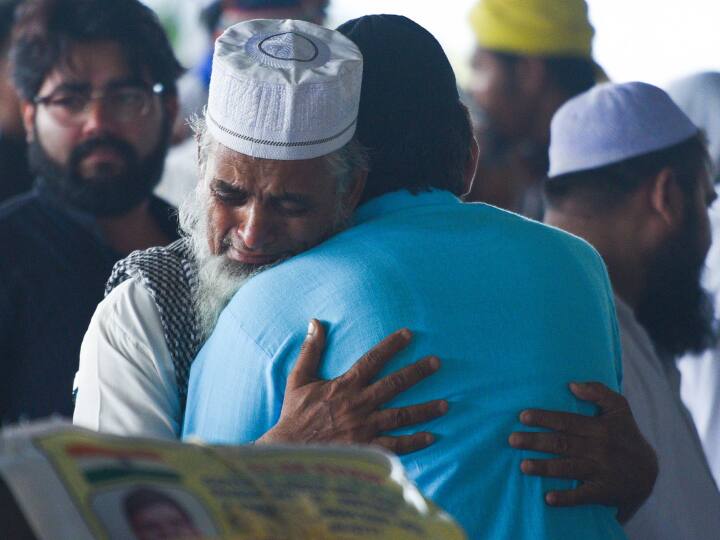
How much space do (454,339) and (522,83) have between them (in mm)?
3490

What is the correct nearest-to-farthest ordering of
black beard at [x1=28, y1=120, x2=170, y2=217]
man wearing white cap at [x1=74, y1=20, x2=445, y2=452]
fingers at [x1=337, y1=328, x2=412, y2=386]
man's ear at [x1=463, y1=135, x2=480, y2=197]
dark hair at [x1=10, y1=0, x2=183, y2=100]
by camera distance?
fingers at [x1=337, y1=328, x2=412, y2=386]
man wearing white cap at [x1=74, y1=20, x2=445, y2=452]
man's ear at [x1=463, y1=135, x2=480, y2=197]
dark hair at [x1=10, y1=0, x2=183, y2=100]
black beard at [x1=28, y1=120, x2=170, y2=217]

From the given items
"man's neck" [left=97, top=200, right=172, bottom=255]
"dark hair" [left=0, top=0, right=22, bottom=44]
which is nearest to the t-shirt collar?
"man's neck" [left=97, top=200, right=172, bottom=255]

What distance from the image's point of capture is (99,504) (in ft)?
2.70

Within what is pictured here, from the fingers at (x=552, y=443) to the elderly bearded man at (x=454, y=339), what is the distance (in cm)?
2

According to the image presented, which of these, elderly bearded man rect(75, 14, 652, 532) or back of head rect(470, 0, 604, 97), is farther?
back of head rect(470, 0, 604, 97)

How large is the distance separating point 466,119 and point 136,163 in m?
1.77

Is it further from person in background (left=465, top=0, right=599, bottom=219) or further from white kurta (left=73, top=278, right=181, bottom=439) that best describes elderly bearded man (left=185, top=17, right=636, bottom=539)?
person in background (left=465, top=0, right=599, bottom=219)

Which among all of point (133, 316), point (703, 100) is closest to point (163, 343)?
point (133, 316)

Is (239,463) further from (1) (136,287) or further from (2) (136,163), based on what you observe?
(2) (136,163)

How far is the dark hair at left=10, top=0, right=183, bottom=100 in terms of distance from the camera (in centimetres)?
352

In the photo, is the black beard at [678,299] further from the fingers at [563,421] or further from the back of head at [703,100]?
the back of head at [703,100]

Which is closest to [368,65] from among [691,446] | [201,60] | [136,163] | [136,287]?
[136,287]

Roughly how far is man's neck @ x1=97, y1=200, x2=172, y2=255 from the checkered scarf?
1.56 m

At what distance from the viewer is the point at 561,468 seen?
175 cm
